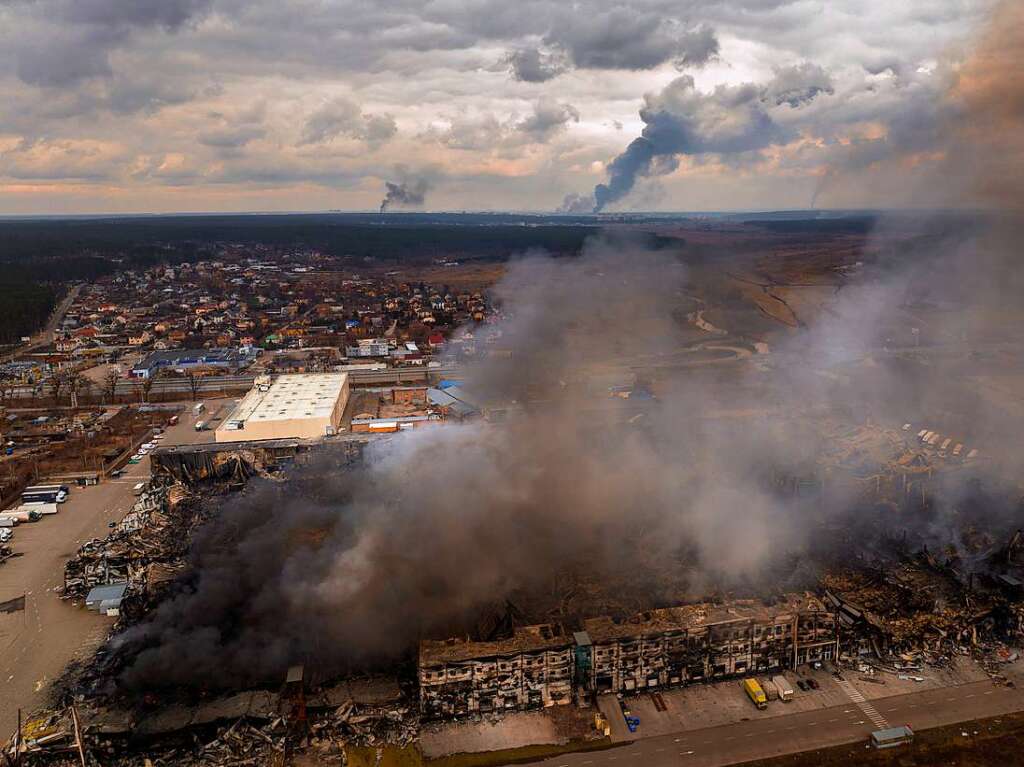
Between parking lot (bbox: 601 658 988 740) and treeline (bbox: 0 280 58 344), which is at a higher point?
treeline (bbox: 0 280 58 344)

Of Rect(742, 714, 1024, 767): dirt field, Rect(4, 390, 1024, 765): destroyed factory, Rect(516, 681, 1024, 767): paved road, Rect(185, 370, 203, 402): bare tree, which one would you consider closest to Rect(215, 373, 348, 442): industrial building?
Rect(185, 370, 203, 402): bare tree

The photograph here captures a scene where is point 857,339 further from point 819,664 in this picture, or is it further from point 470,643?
point 470,643

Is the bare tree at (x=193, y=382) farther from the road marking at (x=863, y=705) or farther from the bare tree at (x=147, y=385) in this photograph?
the road marking at (x=863, y=705)

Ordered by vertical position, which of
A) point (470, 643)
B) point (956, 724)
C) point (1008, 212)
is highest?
point (1008, 212)

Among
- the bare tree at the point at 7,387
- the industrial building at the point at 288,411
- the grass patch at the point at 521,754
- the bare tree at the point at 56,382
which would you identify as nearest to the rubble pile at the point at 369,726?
the grass patch at the point at 521,754

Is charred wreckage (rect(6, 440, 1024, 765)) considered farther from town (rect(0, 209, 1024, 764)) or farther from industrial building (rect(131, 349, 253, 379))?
industrial building (rect(131, 349, 253, 379))

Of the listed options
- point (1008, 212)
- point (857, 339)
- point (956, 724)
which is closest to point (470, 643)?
point (956, 724)

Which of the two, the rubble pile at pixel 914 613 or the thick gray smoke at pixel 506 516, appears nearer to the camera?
the thick gray smoke at pixel 506 516
